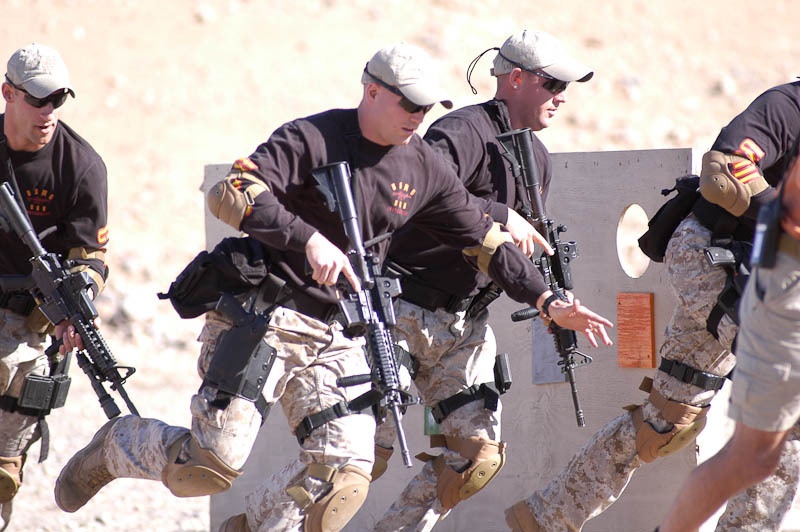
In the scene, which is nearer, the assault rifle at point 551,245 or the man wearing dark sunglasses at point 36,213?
the man wearing dark sunglasses at point 36,213

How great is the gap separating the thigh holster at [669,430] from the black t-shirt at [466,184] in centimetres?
95

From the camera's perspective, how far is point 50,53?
17.7 feet

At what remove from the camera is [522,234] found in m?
5.35

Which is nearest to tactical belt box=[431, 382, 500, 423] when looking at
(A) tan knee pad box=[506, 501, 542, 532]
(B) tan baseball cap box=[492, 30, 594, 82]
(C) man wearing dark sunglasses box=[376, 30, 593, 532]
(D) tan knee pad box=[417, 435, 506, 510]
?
(C) man wearing dark sunglasses box=[376, 30, 593, 532]

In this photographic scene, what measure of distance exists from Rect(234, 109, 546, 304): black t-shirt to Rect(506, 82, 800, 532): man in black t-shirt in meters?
0.76

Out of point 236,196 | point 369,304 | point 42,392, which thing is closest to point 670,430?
point 369,304

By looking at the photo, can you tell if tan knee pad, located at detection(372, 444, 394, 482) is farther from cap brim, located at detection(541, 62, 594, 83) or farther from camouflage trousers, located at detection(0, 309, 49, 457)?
cap brim, located at detection(541, 62, 594, 83)

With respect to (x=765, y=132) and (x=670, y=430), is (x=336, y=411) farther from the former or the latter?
(x=765, y=132)

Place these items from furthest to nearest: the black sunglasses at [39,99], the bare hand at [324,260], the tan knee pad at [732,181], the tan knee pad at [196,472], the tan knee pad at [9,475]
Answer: the tan knee pad at [9,475]
the black sunglasses at [39,99]
the tan knee pad at [732,181]
the tan knee pad at [196,472]
the bare hand at [324,260]

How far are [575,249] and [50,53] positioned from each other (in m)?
2.51

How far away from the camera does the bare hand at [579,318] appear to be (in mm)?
4887

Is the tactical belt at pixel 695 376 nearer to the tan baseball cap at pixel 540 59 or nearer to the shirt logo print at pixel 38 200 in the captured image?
the tan baseball cap at pixel 540 59

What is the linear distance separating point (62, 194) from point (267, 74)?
17460 millimetres

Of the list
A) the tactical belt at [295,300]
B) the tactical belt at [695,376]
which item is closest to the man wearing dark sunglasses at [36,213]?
the tactical belt at [295,300]
